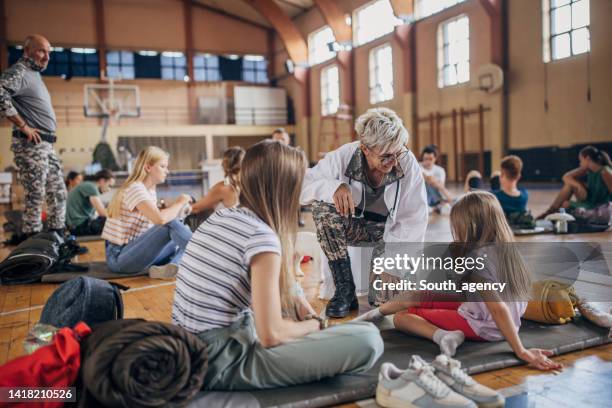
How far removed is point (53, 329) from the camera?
67.8 inches

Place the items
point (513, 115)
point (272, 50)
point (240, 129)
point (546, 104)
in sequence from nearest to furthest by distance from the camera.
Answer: point (546, 104) < point (513, 115) < point (240, 129) < point (272, 50)

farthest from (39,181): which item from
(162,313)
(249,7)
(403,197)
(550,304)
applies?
(249,7)

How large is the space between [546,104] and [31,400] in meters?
10.2

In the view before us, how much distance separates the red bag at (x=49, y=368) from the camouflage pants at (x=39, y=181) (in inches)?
124

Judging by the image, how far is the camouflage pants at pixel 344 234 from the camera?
8.65 ft

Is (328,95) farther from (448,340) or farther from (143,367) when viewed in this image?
(143,367)

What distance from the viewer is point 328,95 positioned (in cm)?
1727

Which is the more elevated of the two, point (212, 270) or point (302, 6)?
point (302, 6)

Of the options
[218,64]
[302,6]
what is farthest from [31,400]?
[218,64]

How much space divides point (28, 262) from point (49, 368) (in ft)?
7.89

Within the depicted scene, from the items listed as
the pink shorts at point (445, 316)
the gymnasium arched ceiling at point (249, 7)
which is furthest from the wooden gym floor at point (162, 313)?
the gymnasium arched ceiling at point (249, 7)

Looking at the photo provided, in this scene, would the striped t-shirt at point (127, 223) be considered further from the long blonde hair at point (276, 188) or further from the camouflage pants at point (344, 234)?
the long blonde hair at point (276, 188)

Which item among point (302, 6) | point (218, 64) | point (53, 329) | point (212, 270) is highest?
point (302, 6)

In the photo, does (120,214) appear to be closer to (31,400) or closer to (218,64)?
(31,400)
